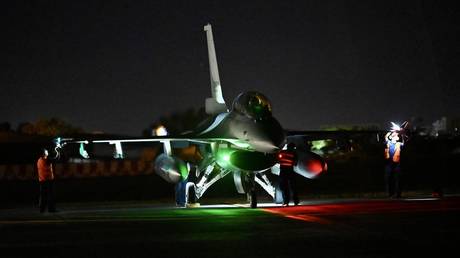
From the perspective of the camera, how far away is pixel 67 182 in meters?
47.9

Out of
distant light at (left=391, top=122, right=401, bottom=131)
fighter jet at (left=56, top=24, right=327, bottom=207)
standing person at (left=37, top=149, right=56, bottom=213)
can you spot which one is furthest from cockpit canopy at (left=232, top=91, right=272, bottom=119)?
standing person at (left=37, top=149, right=56, bottom=213)

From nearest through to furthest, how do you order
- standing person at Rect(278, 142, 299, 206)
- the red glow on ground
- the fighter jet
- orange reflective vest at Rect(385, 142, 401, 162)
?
the red glow on ground
the fighter jet
standing person at Rect(278, 142, 299, 206)
orange reflective vest at Rect(385, 142, 401, 162)

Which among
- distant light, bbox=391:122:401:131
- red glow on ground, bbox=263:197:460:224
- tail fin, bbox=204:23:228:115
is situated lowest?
red glow on ground, bbox=263:197:460:224

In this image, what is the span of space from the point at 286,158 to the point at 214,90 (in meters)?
6.70

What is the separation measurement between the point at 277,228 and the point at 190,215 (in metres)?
4.48

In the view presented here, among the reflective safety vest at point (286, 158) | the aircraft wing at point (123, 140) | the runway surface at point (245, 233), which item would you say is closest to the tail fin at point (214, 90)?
the aircraft wing at point (123, 140)

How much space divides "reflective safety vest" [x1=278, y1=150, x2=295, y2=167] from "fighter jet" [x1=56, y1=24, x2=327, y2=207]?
155 millimetres

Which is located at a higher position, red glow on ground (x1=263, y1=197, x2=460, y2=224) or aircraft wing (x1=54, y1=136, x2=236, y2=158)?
aircraft wing (x1=54, y1=136, x2=236, y2=158)

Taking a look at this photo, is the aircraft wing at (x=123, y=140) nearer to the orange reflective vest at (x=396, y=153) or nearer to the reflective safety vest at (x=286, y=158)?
the reflective safety vest at (x=286, y=158)

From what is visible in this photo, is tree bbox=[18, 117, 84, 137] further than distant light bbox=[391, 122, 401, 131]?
Yes

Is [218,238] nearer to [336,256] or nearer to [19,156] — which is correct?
[336,256]

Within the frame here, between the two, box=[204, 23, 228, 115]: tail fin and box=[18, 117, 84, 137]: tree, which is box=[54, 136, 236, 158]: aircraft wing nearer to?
box=[204, 23, 228, 115]: tail fin

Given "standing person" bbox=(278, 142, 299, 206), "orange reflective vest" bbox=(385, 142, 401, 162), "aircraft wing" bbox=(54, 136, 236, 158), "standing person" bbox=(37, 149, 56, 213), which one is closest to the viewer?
"standing person" bbox=(278, 142, 299, 206)

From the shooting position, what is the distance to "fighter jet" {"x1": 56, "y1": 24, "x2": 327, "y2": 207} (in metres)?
22.8
